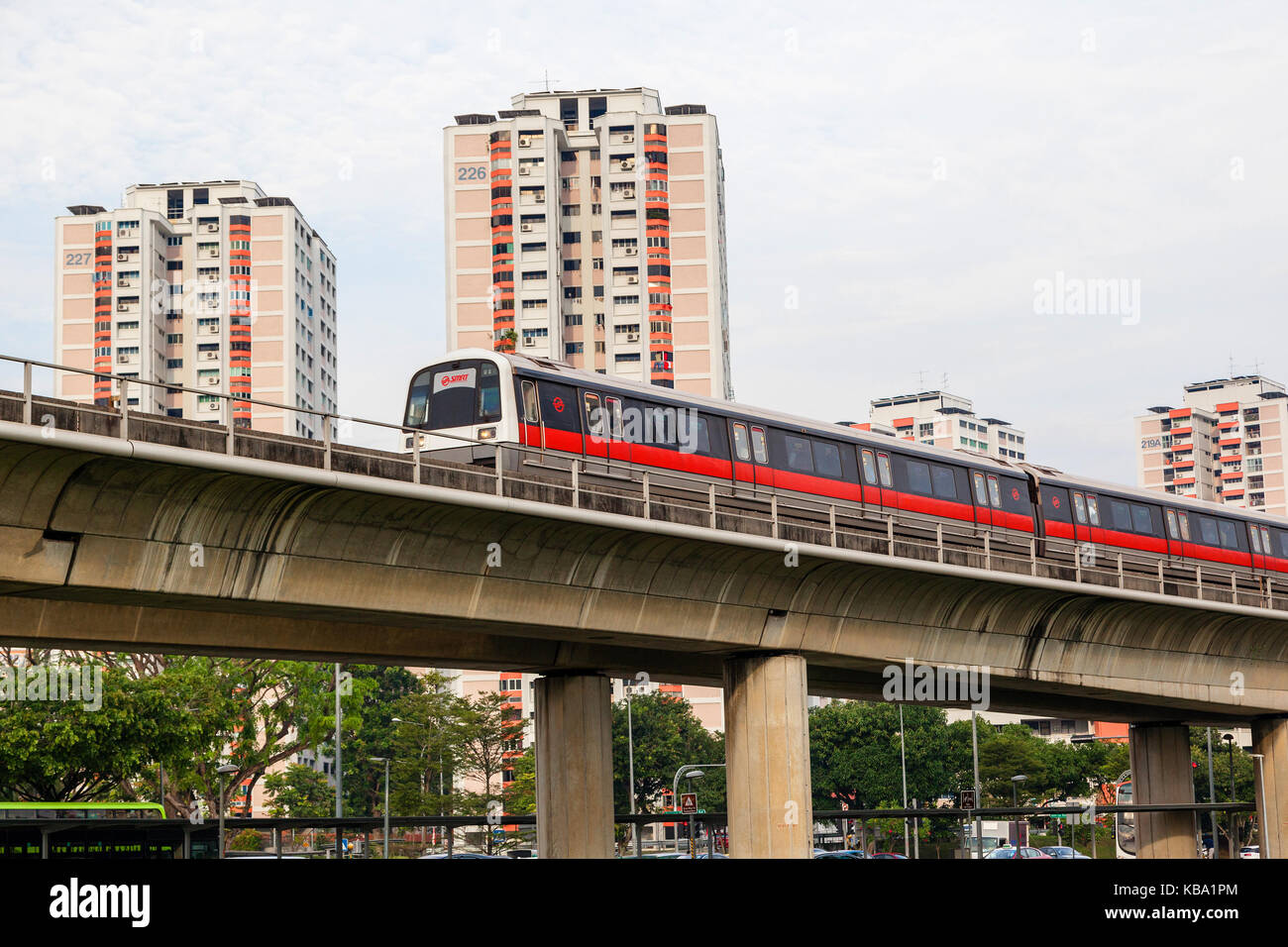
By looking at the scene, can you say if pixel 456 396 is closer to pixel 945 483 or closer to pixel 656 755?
pixel 945 483

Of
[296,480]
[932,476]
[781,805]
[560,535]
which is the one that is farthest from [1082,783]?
[296,480]

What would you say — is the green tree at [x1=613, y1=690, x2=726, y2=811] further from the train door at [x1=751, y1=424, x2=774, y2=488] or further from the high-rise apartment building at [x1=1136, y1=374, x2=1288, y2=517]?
the high-rise apartment building at [x1=1136, y1=374, x2=1288, y2=517]

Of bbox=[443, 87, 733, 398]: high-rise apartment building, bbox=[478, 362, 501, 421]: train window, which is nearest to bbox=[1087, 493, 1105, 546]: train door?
bbox=[478, 362, 501, 421]: train window

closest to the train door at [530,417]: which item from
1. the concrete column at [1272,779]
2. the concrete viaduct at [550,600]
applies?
the concrete viaduct at [550,600]

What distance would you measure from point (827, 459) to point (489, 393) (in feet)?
32.5

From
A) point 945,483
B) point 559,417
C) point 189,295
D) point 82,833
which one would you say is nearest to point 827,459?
point 945,483

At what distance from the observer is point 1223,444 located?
638ft

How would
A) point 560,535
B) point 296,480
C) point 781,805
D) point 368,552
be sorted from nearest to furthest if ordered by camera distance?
point 296,480 < point 368,552 < point 560,535 < point 781,805

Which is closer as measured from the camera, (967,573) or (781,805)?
(781,805)

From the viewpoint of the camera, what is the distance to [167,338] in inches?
5340

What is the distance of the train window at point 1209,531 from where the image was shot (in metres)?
45.7

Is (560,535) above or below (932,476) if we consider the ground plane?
below
